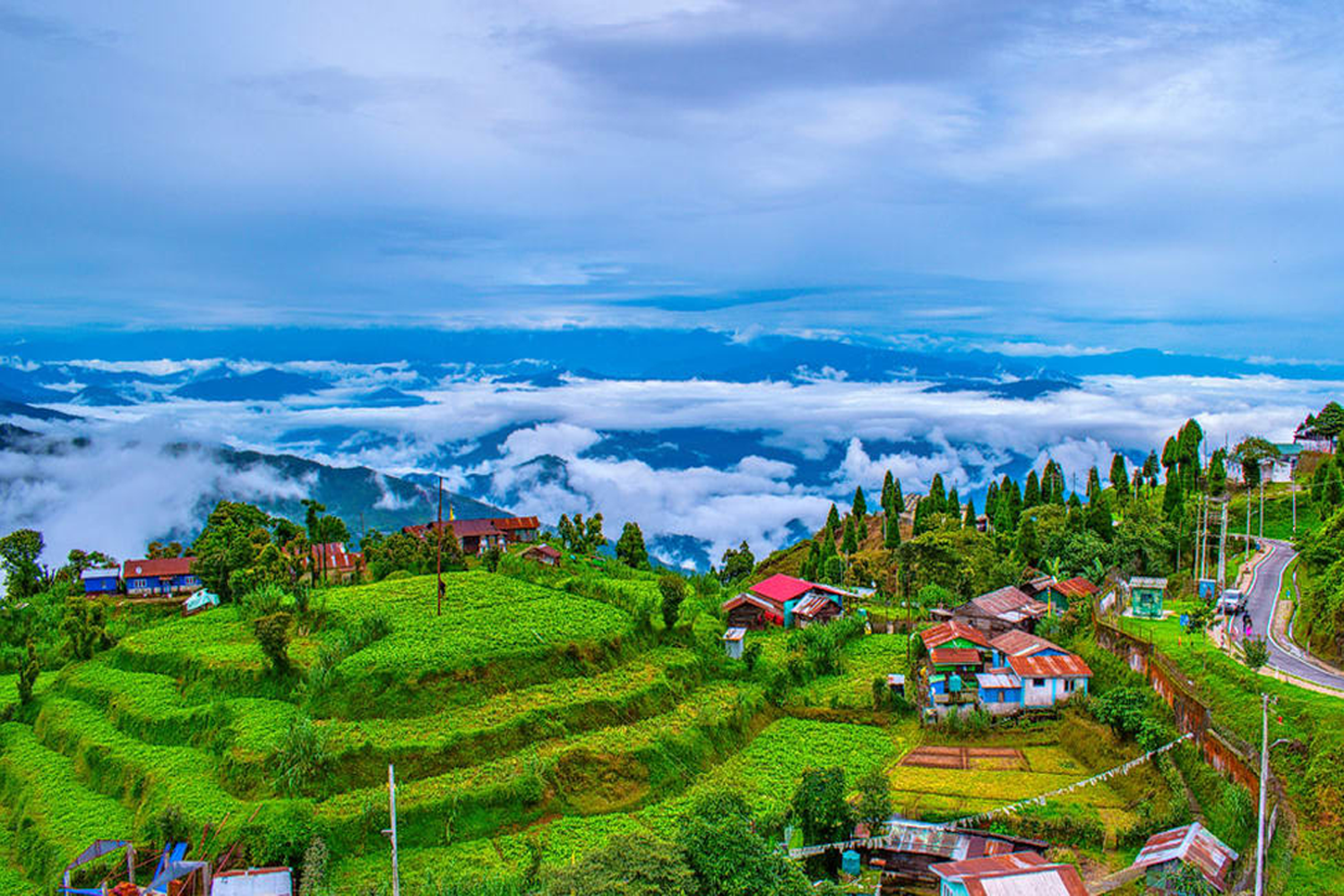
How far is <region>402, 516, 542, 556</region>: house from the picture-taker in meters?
82.7

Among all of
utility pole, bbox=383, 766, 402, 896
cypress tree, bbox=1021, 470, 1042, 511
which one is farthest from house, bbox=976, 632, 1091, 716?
cypress tree, bbox=1021, 470, 1042, 511

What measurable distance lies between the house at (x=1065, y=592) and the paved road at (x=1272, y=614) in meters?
9.91

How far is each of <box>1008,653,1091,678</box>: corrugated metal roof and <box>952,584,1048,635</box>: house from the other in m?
Result: 7.84

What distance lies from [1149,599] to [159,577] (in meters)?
71.6

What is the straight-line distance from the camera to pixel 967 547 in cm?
7812

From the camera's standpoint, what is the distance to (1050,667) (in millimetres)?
47469

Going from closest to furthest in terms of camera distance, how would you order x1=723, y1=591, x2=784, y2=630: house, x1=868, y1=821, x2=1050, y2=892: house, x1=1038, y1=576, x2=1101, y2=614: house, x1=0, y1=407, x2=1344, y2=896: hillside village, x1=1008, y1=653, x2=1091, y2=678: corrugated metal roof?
x1=0, y1=407, x2=1344, y2=896: hillside village, x1=868, y1=821, x2=1050, y2=892: house, x1=1008, y1=653, x2=1091, y2=678: corrugated metal roof, x1=1038, y1=576, x2=1101, y2=614: house, x1=723, y1=591, x2=784, y2=630: house

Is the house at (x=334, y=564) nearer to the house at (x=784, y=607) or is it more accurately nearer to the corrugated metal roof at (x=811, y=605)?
the house at (x=784, y=607)

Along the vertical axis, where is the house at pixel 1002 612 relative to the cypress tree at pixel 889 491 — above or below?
below

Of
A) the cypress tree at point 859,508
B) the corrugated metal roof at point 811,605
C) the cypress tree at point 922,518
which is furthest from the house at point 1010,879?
the cypress tree at point 859,508

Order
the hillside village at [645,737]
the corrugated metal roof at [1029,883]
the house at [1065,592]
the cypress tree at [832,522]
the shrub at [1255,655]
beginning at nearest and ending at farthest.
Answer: the corrugated metal roof at [1029,883], the hillside village at [645,737], the shrub at [1255,655], the house at [1065,592], the cypress tree at [832,522]

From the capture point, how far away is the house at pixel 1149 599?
5172cm

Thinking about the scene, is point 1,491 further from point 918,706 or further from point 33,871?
point 918,706

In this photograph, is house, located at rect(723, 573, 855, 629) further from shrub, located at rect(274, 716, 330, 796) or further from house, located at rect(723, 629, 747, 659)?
shrub, located at rect(274, 716, 330, 796)
